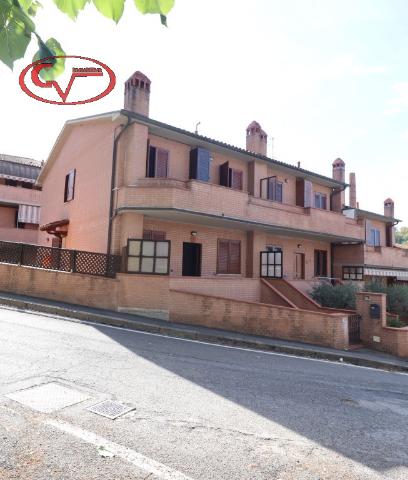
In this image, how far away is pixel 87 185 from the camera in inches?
672

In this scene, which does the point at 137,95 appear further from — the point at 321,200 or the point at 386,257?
the point at 386,257

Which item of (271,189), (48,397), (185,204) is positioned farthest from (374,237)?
(48,397)

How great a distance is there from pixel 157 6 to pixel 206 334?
10.5 meters

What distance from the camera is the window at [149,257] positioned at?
1290 centimetres

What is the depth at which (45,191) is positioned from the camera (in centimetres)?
2394

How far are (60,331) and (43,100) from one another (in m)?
8.57

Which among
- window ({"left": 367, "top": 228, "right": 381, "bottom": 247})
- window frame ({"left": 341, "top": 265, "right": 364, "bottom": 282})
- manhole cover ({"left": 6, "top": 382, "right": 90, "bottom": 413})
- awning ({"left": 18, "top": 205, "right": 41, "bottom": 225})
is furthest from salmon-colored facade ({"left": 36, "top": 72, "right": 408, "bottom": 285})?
manhole cover ({"left": 6, "top": 382, "right": 90, "bottom": 413})

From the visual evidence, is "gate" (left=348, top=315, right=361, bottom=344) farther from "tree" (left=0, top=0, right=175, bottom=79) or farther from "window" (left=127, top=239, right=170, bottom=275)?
"tree" (left=0, top=0, right=175, bottom=79)

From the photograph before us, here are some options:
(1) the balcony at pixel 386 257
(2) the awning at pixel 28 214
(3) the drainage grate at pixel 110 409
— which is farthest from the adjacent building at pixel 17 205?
(3) the drainage grate at pixel 110 409

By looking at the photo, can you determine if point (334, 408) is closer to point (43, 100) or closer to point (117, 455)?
point (117, 455)

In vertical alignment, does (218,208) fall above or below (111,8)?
above

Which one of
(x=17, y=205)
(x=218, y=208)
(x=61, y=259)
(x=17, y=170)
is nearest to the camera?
(x=61, y=259)

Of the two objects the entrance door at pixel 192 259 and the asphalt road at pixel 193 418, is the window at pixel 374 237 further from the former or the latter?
the asphalt road at pixel 193 418

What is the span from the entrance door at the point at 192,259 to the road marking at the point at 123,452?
40.4 ft
